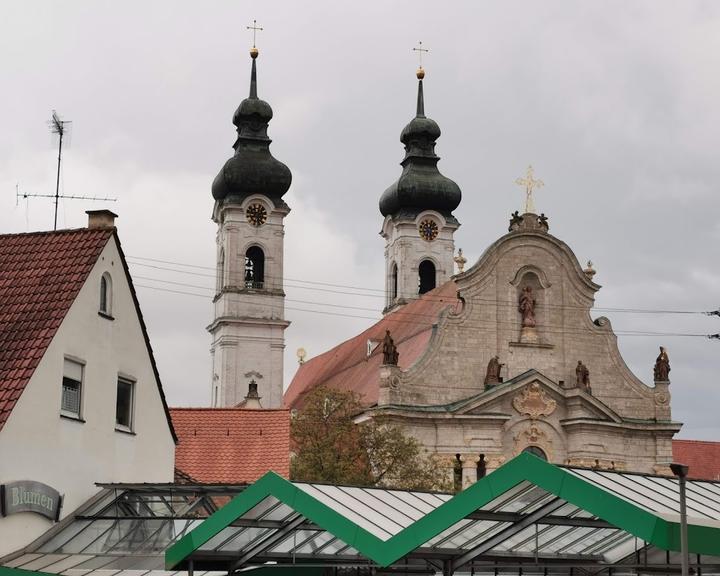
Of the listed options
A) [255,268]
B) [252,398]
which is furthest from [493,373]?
[255,268]

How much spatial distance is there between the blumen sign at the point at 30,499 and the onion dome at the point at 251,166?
2418 inches

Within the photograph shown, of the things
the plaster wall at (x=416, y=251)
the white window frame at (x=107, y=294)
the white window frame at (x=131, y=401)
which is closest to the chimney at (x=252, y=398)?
the plaster wall at (x=416, y=251)

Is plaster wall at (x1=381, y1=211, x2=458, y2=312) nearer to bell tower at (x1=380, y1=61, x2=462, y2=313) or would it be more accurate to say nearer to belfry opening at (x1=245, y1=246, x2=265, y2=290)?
bell tower at (x1=380, y1=61, x2=462, y2=313)

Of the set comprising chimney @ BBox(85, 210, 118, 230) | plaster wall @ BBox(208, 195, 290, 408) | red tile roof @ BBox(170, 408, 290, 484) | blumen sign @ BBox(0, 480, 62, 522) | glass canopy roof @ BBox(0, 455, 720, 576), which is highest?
plaster wall @ BBox(208, 195, 290, 408)

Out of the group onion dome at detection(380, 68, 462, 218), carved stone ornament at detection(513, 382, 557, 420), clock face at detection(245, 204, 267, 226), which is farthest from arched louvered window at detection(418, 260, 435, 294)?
carved stone ornament at detection(513, 382, 557, 420)

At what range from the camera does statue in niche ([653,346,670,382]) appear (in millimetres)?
72188

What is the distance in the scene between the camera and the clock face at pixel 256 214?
86812 mm

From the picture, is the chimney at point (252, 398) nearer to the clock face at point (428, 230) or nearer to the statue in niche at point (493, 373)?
the statue in niche at point (493, 373)

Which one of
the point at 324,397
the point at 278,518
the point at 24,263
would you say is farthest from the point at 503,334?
the point at 278,518

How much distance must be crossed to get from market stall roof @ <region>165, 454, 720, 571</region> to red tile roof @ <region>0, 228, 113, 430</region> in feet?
19.2

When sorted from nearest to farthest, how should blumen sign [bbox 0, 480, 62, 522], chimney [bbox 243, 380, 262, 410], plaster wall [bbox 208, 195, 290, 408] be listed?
blumen sign [bbox 0, 480, 62, 522] < chimney [bbox 243, 380, 262, 410] < plaster wall [bbox 208, 195, 290, 408]

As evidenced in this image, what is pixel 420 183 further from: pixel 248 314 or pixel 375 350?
pixel 375 350

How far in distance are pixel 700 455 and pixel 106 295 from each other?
5927 centimetres

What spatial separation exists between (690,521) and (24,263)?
50.1 feet
